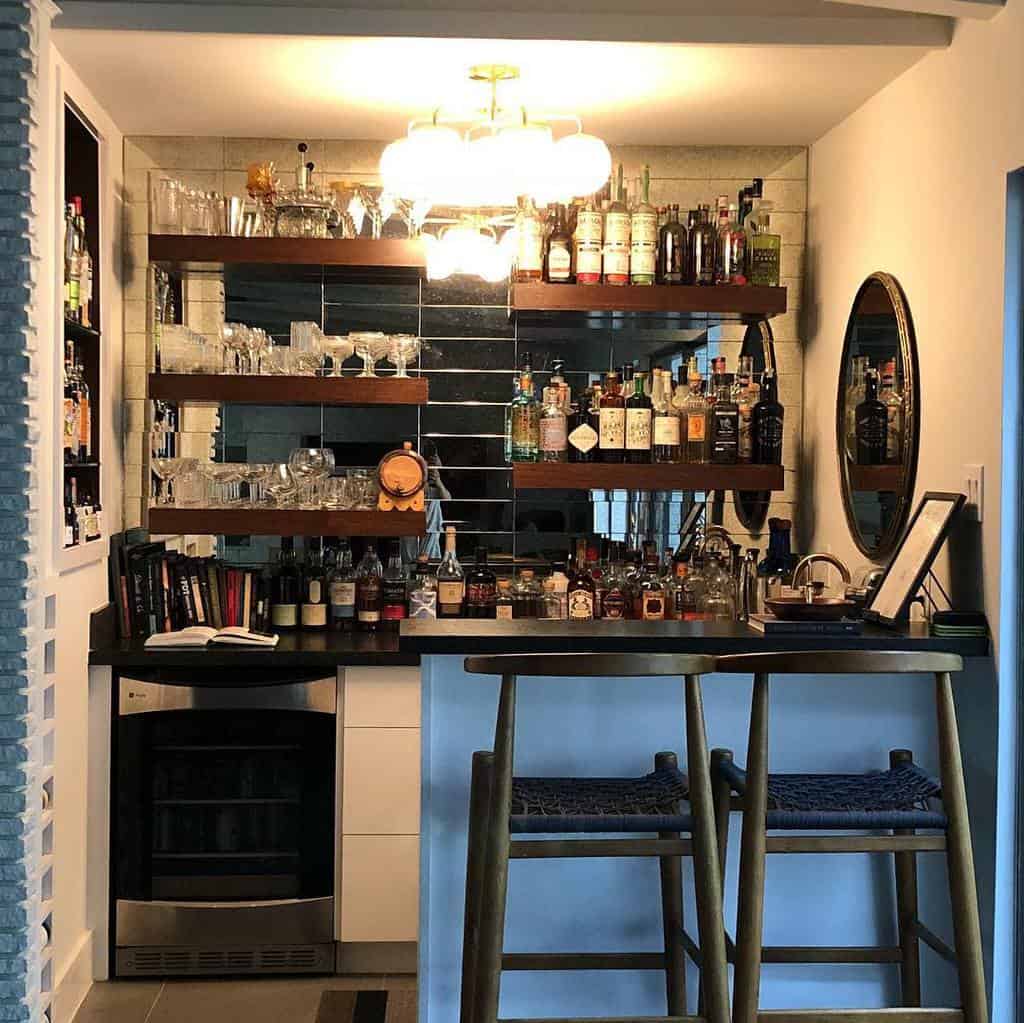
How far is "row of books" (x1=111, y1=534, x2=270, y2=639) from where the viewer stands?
4.31 meters

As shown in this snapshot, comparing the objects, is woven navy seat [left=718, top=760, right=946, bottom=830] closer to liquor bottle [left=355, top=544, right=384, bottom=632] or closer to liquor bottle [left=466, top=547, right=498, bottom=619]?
liquor bottle [left=466, top=547, right=498, bottom=619]

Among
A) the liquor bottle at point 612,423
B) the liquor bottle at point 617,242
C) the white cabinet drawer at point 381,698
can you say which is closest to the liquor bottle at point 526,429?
the liquor bottle at point 612,423

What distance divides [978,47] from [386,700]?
91.9 inches

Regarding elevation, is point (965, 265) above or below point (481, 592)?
above

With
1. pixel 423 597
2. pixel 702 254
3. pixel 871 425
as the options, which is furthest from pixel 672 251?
pixel 423 597

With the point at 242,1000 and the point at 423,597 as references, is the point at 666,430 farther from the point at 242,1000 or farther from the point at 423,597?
the point at 242,1000

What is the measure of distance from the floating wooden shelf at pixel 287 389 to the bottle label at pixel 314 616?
2.21ft

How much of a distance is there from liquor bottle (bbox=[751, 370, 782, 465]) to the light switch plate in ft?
3.65

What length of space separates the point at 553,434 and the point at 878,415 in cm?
98

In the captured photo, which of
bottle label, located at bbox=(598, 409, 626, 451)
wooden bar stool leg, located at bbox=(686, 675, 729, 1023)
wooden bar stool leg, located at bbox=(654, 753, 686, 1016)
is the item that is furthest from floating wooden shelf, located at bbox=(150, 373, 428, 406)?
wooden bar stool leg, located at bbox=(686, 675, 729, 1023)

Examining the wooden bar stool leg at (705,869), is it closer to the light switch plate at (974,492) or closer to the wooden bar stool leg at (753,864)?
the wooden bar stool leg at (753,864)

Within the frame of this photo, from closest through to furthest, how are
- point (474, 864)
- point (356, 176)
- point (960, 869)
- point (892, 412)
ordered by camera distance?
1. point (960, 869)
2. point (474, 864)
3. point (892, 412)
4. point (356, 176)

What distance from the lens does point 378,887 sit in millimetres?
4102

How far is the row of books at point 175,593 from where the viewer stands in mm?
4312
